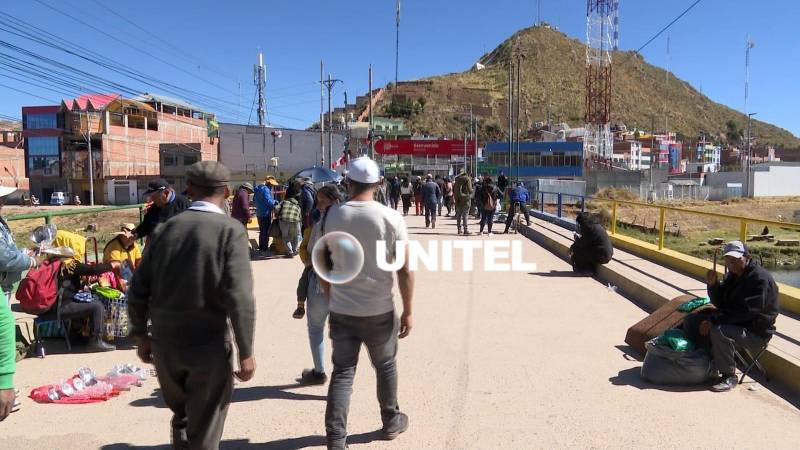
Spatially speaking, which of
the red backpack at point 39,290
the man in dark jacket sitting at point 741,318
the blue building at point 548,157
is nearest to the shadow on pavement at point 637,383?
the man in dark jacket sitting at point 741,318

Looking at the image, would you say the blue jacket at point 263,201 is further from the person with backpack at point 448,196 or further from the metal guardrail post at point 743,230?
the person with backpack at point 448,196

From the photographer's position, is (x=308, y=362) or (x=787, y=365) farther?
(x=308, y=362)

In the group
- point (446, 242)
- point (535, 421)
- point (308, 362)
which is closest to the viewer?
point (535, 421)

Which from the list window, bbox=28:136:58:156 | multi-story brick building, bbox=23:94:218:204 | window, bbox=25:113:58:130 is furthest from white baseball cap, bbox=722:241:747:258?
window, bbox=25:113:58:130

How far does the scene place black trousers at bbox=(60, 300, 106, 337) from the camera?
5.43m

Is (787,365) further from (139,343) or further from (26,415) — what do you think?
(26,415)

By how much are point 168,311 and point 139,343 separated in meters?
0.28

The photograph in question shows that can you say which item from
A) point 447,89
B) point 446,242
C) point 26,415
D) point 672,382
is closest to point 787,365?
point 672,382

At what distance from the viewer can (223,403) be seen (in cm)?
279

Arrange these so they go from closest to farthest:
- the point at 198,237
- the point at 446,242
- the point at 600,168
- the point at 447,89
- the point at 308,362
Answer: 1. the point at 198,237
2. the point at 308,362
3. the point at 446,242
4. the point at 600,168
5. the point at 447,89

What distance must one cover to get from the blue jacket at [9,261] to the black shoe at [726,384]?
5.04 m

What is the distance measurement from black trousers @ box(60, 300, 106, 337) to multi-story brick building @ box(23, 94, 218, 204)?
178 ft

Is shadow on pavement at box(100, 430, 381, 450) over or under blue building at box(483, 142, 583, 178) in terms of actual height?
under

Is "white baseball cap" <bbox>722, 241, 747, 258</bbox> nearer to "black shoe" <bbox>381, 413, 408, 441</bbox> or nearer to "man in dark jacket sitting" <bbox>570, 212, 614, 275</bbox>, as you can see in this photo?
"black shoe" <bbox>381, 413, 408, 441</bbox>
